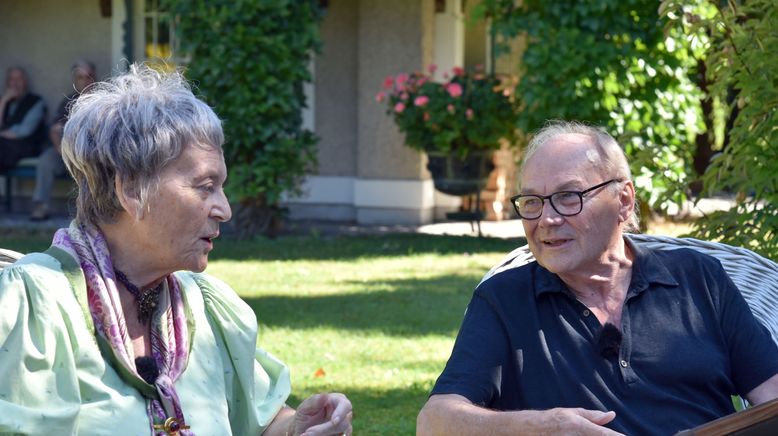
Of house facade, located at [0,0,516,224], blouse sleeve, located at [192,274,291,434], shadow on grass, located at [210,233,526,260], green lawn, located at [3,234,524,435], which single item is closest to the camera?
blouse sleeve, located at [192,274,291,434]

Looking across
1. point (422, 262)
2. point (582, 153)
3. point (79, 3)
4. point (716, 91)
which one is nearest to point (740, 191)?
point (716, 91)

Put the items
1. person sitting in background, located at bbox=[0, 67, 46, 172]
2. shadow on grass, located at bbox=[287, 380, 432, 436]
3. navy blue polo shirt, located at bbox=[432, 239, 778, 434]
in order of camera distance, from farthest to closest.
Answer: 1. person sitting in background, located at bbox=[0, 67, 46, 172]
2. shadow on grass, located at bbox=[287, 380, 432, 436]
3. navy blue polo shirt, located at bbox=[432, 239, 778, 434]

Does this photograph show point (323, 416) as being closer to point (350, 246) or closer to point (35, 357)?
point (35, 357)

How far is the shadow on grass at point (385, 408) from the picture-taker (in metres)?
4.81

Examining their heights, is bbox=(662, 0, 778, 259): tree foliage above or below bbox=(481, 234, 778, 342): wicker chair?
above

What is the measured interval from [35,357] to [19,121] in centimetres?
1066

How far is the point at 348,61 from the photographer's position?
12508 millimetres

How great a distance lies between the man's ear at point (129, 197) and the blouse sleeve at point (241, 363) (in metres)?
0.35

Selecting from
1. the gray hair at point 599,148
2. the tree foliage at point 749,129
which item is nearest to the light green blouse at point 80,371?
the gray hair at point 599,148

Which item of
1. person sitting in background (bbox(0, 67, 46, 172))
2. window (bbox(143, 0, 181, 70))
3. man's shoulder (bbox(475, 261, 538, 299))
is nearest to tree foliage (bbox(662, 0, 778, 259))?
man's shoulder (bbox(475, 261, 538, 299))

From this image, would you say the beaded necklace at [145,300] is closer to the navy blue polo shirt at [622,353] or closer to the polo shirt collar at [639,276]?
the navy blue polo shirt at [622,353]

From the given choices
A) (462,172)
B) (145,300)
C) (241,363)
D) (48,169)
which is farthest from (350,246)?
(145,300)

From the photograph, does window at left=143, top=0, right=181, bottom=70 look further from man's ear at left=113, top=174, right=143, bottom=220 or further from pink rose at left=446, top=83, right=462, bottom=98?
man's ear at left=113, top=174, right=143, bottom=220

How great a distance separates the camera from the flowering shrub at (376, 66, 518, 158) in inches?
414
